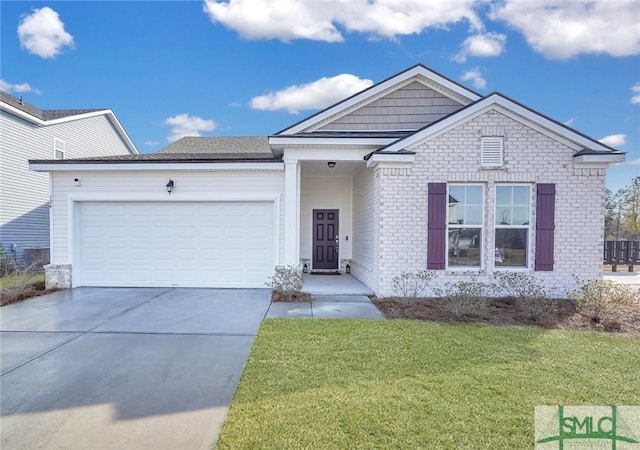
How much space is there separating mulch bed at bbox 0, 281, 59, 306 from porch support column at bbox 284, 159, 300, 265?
6.07 metres

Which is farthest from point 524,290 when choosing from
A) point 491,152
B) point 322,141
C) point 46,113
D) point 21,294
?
point 46,113

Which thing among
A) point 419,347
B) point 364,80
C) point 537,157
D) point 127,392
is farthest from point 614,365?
point 364,80

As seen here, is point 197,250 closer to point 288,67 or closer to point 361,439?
point 361,439

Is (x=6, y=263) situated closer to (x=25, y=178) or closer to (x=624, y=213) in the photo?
(x=25, y=178)

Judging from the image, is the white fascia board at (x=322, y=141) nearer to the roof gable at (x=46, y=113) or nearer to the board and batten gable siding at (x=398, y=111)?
the board and batten gable siding at (x=398, y=111)

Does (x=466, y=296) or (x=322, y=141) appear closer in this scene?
(x=466, y=296)

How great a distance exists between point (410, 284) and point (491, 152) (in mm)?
3555

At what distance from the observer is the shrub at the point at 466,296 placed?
630 centimetres

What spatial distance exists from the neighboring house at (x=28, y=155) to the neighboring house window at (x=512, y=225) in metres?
16.7

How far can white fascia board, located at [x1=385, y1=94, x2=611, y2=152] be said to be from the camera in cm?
747

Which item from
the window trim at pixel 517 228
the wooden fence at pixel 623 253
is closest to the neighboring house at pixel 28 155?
the window trim at pixel 517 228

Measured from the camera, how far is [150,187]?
29.3ft

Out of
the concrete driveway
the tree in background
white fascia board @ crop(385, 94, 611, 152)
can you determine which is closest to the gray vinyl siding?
the concrete driveway

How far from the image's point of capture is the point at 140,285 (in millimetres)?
8984
